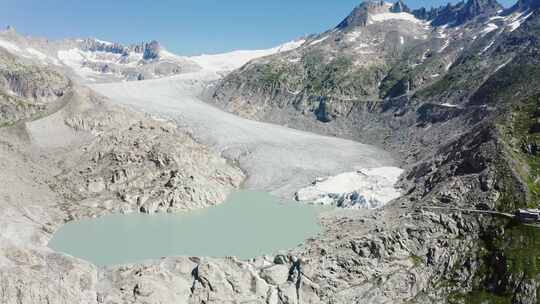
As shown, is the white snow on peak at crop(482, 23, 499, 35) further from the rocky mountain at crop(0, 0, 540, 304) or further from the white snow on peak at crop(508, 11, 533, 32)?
the rocky mountain at crop(0, 0, 540, 304)

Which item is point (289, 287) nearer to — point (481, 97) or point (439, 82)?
point (481, 97)

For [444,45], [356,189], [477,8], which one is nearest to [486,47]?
[444,45]

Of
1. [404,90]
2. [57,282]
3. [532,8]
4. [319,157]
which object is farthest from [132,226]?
[532,8]

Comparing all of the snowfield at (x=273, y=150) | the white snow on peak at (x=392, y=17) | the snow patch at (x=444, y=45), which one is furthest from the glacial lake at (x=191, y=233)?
the white snow on peak at (x=392, y=17)

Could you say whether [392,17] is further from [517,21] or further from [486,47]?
[486,47]

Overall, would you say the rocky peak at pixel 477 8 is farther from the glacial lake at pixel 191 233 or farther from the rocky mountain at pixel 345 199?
the glacial lake at pixel 191 233

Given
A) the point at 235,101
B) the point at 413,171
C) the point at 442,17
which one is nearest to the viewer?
the point at 413,171
